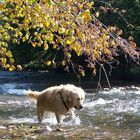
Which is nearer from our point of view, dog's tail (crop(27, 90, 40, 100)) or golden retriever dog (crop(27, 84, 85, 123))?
golden retriever dog (crop(27, 84, 85, 123))

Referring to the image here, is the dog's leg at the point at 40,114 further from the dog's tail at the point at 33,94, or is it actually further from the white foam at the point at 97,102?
the white foam at the point at 97,102

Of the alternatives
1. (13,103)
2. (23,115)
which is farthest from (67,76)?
(23,115)

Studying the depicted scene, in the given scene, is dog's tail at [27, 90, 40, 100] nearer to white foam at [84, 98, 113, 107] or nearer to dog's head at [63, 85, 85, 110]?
dog's head at [63, 85, 85, 110]

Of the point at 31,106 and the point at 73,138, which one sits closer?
the point at 73,138

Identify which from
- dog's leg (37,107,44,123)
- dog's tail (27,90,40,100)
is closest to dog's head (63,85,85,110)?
dog's leg (37,107,44,123)

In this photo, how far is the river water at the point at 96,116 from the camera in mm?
12242

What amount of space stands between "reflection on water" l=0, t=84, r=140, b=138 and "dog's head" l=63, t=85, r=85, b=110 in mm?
667

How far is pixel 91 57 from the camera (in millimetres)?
5586

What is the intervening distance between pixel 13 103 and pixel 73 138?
808cm

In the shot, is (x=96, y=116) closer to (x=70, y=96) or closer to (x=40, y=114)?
(x=40, y=114)

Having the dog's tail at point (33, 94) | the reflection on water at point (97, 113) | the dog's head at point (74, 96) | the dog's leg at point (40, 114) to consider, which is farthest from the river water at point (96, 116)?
the dog's tail at point (33, 94)

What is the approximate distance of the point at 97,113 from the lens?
15945 millimetres

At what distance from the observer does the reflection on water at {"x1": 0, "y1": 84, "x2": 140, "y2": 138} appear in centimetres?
1341

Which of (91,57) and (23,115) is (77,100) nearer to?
(23,115)
